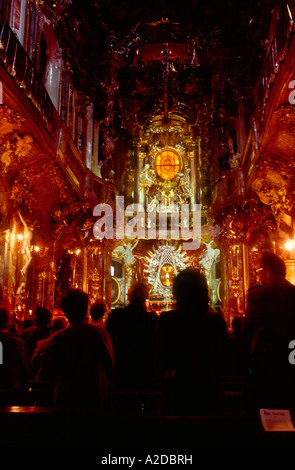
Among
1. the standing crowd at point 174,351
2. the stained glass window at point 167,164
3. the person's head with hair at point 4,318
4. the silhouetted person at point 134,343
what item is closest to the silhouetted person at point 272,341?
the standing crowd at point 174,351

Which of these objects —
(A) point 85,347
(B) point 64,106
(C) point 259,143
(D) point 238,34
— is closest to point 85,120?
(B) point 64,106

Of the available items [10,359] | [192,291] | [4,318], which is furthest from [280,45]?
[10,359]

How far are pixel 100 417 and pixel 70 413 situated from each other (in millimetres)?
174

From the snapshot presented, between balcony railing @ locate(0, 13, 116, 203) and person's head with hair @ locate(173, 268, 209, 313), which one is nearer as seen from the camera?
person's head with hair @ locate(173, 268, 209, 313)

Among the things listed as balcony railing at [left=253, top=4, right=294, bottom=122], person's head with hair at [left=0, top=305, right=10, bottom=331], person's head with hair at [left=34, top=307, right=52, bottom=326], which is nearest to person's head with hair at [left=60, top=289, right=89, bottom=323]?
person's head with hair at [left=0, top=305, right=10, bottom=331]

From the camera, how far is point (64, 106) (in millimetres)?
12781

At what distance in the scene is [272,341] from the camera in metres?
2.94

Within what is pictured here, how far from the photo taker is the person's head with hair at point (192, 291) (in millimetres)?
2535

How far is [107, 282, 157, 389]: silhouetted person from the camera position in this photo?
3457mm

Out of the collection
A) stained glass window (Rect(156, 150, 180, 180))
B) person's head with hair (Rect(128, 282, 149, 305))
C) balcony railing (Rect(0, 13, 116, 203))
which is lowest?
person's head with hair (Rect(128, 282, 149, 305))

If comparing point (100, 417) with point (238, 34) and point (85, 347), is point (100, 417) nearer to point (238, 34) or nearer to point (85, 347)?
point (85, 347)

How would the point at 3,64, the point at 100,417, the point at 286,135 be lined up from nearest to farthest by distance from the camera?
the point at 100,417 → the point at 3,64 → the point at 286,135

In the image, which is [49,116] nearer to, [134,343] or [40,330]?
[40,330]

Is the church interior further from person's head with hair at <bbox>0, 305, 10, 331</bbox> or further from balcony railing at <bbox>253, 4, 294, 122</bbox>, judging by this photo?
person's head with hair at <bbox>0, 305, 10, 331</bbox>
